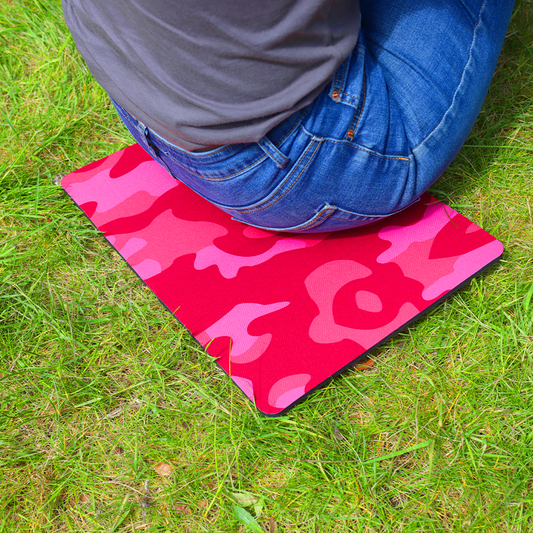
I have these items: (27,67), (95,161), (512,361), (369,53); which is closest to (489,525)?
(512,361)

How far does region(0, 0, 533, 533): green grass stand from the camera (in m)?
1.07

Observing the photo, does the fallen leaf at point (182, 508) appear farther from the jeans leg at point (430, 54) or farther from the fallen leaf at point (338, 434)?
the jeans leg at point (430, 54)

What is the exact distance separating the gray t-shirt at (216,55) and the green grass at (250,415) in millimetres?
657

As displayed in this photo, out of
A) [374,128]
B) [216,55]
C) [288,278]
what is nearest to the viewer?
[216,55]

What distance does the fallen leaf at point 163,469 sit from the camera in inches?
45.2

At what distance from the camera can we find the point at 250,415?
1.19 metres

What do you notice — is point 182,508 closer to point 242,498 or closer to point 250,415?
point 242,498

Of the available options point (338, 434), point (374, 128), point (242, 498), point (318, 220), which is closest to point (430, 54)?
point (374, 128)

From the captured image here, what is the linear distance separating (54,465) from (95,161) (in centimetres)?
112

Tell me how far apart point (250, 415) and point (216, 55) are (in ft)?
2.70

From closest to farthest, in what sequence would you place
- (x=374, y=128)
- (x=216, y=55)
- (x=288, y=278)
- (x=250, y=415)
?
(x=216, y=55), (x=374, y=128), (x=250, y=415), (x=288, y=278)

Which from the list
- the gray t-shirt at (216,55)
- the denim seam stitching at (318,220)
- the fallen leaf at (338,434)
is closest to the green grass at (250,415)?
the fallen leaf at (338,434)

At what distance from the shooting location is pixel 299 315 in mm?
1306

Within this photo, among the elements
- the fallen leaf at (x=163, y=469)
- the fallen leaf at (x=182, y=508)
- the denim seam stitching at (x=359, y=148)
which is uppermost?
the denim seam stitching at (x=359, y=148)
